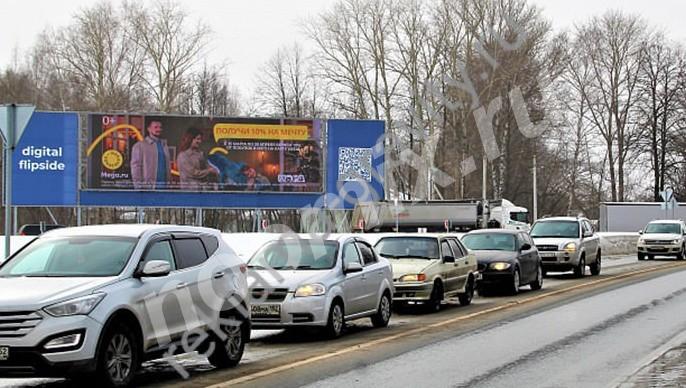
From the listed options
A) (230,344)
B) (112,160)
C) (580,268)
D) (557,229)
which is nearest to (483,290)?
(580,268)

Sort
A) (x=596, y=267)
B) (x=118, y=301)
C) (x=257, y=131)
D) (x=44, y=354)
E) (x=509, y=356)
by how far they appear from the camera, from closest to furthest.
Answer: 1. (x=44, y=354)
2. (x=118, y=301)
3. (x=509, y=356)
4. (x=596, y=267)
5. (x=257, y=131)

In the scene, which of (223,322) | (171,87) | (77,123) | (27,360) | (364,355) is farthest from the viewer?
(171,87)

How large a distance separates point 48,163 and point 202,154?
679 centimetres

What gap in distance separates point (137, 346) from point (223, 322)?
1692 mm

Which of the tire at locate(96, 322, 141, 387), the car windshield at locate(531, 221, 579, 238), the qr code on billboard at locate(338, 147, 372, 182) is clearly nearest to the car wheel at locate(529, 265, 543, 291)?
the car windshield at locate(531, 221, 579, 238)

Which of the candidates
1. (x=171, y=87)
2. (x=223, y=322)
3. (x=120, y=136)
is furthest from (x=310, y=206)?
(x=223, y=322)

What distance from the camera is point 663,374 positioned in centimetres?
1089

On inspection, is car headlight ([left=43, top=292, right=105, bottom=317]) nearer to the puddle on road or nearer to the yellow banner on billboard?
the puddle on road

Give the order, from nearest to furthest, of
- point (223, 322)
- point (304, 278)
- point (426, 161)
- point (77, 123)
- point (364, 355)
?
point (223, 322)
point (364, 355)
point (304, 278)
point (77, 123)
point (426, 161)

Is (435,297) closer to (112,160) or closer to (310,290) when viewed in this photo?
(310,290)

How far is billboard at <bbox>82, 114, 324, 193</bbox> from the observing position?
44.2 meters

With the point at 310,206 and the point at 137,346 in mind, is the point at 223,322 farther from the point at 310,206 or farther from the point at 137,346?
the point at 310,206

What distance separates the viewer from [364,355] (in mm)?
12594

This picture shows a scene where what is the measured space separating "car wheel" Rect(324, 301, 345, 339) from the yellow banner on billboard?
1218 inches
